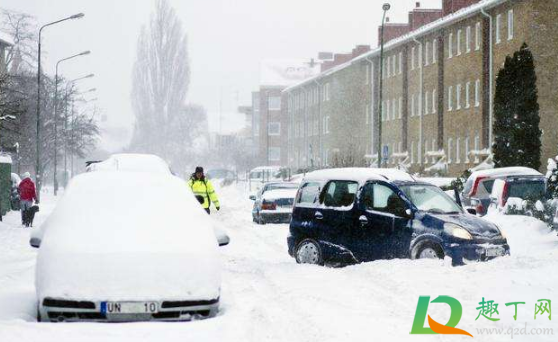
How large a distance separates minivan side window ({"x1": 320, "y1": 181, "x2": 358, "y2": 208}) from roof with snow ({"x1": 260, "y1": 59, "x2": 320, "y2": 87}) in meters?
106

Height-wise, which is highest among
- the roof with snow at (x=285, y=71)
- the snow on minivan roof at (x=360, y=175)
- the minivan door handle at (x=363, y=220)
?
the roof with snow at (x=285, y=71)

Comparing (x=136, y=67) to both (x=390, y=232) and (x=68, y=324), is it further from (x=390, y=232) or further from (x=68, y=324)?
(x=68, y=324)

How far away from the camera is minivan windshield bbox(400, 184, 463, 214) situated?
53.6 feet

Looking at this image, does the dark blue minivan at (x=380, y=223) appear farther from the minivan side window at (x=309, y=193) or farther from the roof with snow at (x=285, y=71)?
the roof with snow at (x=285, y=71)

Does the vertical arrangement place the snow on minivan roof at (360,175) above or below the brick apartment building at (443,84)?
below

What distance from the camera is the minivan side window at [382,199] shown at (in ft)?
52.4

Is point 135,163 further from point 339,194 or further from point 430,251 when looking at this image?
point 430,251

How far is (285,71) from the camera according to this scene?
406 ft

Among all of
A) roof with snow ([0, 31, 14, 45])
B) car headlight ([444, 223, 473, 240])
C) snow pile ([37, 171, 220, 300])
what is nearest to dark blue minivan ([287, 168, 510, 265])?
car headlight ([444, 223, 473, 240])

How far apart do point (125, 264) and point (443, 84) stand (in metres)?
51.1

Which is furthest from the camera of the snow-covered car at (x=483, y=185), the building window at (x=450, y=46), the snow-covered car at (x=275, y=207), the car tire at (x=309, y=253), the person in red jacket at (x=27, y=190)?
the building window at (x=450, y=46)

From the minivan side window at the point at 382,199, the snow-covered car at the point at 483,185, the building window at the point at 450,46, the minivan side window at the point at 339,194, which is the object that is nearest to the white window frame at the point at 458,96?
the building window at the point at 450,46

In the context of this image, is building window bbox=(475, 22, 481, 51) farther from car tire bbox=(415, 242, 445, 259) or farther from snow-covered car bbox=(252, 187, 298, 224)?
car tire bbox=(415, 242, 445, 259)

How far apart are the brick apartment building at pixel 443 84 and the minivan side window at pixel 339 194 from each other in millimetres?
22547
